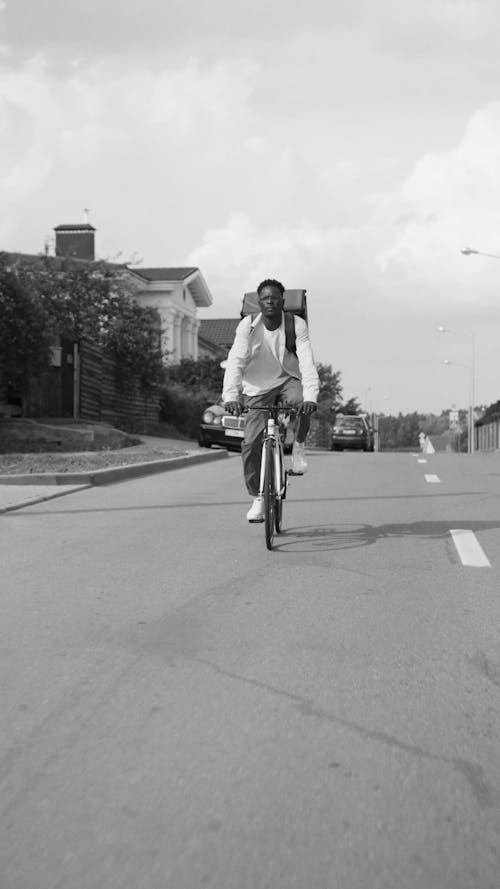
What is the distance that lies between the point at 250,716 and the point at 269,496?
158 inches

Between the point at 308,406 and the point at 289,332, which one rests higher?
the point at 289,332

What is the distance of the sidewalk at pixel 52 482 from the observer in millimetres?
11224

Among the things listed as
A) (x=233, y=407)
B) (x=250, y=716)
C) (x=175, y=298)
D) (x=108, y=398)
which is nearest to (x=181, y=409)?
(x=108, y=398)

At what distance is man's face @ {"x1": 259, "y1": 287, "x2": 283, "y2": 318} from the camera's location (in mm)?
7988

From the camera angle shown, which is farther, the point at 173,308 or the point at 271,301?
the point at 173,308

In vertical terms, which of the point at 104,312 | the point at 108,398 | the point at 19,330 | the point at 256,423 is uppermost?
the point at 104,312

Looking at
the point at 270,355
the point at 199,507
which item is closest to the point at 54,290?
the point at 199,507

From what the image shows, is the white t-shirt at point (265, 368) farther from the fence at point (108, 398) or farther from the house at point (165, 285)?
the house at point (165, 285)

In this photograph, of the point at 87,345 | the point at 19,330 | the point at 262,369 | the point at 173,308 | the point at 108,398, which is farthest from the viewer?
the point at 173,308

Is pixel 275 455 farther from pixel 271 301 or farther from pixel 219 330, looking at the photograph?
pixel 219 330

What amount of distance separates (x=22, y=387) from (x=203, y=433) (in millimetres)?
4337

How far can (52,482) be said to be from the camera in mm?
13219

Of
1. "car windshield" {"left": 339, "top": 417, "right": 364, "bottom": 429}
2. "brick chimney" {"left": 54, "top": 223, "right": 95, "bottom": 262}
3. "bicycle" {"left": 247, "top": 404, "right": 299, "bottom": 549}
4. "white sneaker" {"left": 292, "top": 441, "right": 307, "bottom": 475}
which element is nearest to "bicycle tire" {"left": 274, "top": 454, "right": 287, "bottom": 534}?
"bicycle" {"left": 247, "top": 404, "right": 299, "bottom": 549}

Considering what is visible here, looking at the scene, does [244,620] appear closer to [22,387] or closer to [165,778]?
[165,778]
